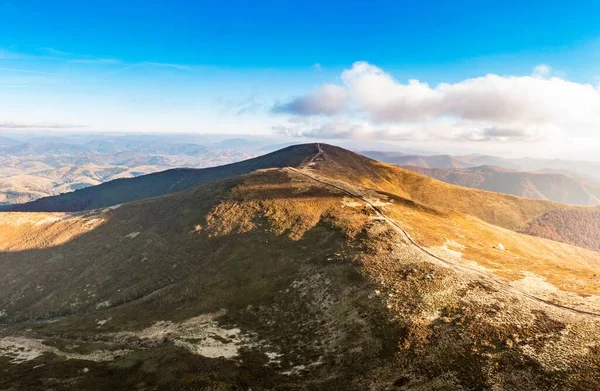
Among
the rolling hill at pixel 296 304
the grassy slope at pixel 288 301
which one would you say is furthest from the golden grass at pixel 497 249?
the grassy slope at pixel 288 301

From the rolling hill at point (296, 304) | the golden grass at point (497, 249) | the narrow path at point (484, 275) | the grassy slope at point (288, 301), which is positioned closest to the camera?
the grassy slope at point (288, 301)

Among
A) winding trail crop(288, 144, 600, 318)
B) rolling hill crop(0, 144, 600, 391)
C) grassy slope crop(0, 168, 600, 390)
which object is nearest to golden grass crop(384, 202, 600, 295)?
rolling hill crop(0, 144, 600, 391)

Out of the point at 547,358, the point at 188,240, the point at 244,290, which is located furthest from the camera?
the point at 188,240

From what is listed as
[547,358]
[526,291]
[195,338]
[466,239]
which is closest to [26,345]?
[195,338]

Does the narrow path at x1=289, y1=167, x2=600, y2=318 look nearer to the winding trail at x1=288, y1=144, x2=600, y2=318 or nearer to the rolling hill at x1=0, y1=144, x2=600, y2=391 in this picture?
the winding trail at x1=288, y1=144, x2=600, y2=318

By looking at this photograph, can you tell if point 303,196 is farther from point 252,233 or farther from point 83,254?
point 83,254

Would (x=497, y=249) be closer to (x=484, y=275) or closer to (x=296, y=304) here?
(x=484, y=275)

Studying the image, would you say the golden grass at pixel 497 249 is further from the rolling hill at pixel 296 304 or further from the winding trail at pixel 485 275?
the winding trail at pixel 485 275

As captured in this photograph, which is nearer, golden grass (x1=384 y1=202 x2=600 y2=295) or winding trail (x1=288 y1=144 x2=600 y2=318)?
winding trail (x1=288 y1=144 x2=600 y2=318)

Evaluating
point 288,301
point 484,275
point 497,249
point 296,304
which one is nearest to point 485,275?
point 484,275
